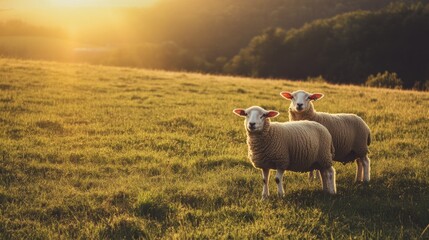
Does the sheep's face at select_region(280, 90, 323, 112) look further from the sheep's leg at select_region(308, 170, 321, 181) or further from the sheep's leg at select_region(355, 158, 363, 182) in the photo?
the sheep's leg at select_region(355, 158, 363, 182)

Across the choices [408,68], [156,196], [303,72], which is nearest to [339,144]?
[156,196]

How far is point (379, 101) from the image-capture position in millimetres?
17328

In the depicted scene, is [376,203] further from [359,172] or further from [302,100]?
[302,100]

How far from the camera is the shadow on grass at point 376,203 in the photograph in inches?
241

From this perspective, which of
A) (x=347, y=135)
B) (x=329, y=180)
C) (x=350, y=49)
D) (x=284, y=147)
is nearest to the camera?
(x=284, y=147)

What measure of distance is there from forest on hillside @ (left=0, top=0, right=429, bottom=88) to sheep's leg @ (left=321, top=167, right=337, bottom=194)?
3040cm

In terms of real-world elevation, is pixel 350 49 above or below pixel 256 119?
above

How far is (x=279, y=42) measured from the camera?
236 ft

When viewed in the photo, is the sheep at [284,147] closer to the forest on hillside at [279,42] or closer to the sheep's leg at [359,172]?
the sheep's leg at [359,172]

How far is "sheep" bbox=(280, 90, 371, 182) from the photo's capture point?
8039mm

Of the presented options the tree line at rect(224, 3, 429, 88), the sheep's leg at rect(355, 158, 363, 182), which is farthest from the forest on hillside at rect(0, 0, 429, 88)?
the sheep's leg at rect(355, 158, 363, 182)

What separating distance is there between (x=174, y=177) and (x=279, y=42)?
217ft

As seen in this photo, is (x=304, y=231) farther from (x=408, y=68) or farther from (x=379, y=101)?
(x=408, y=68)

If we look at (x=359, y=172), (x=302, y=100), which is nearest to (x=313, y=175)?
(x=359, y=172)
